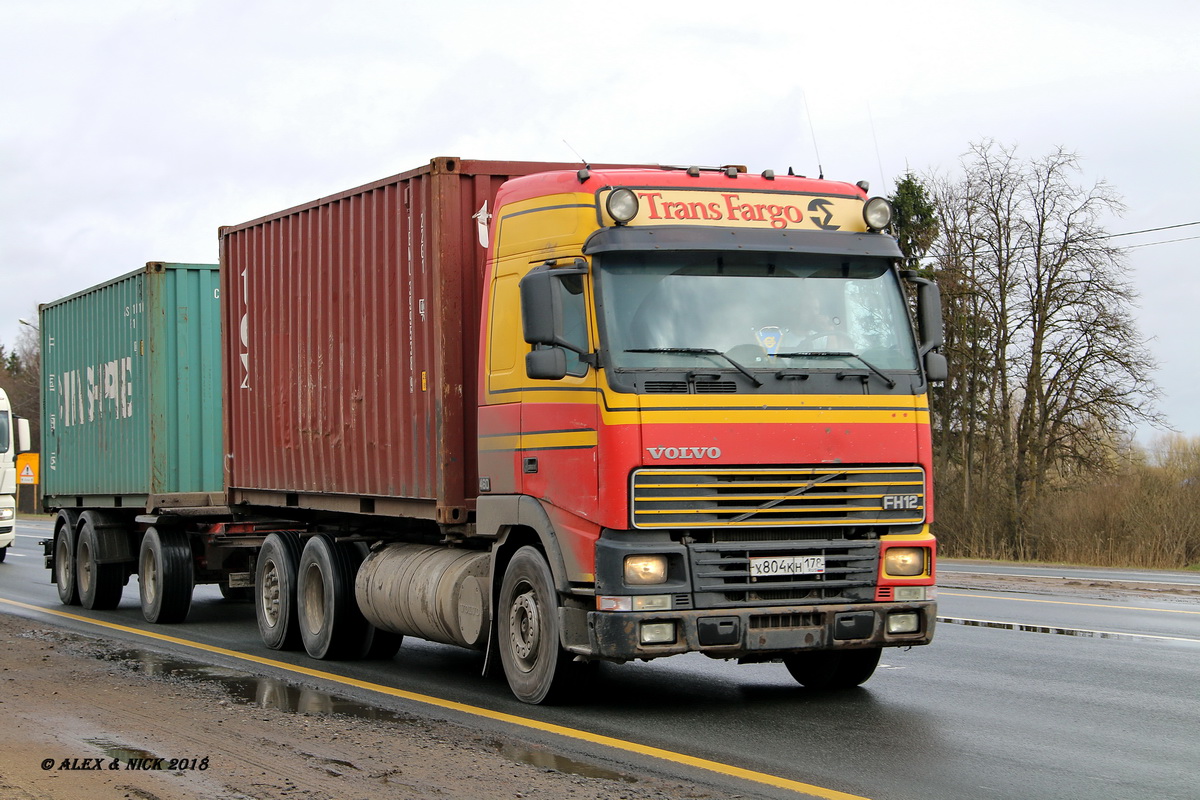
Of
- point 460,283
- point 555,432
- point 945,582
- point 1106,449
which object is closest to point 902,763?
point 555,432

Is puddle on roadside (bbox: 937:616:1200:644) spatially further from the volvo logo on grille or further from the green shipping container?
the green shipping container

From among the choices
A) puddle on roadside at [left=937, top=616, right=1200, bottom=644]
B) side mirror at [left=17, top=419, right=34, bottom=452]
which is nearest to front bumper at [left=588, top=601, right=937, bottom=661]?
puddle on roadside at [left=937, top=616, right=1200, bottom=644]

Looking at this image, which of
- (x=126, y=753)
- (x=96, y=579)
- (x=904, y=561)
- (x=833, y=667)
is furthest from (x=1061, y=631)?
(x=96, y=579)

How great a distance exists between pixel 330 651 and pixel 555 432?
13.6 feet

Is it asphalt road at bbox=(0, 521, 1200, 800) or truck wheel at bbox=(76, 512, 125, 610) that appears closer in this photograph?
asphalt road at bbox=(0, 521, 1200, 800)

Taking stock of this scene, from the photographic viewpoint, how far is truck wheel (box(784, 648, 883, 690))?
30.4ft

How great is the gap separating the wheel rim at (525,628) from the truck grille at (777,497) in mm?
1184

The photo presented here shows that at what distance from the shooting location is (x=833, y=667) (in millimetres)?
9477

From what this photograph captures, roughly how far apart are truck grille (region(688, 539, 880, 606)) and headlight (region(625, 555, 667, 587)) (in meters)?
0.20

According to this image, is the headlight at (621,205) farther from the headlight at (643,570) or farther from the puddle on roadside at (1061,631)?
the puddle on roadside at (1061,631)

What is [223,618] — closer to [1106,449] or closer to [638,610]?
[638,610]

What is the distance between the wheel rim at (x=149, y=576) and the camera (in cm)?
1529

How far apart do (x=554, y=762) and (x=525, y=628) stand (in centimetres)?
192

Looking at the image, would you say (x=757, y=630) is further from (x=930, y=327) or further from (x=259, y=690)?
(x=259, y=690)
